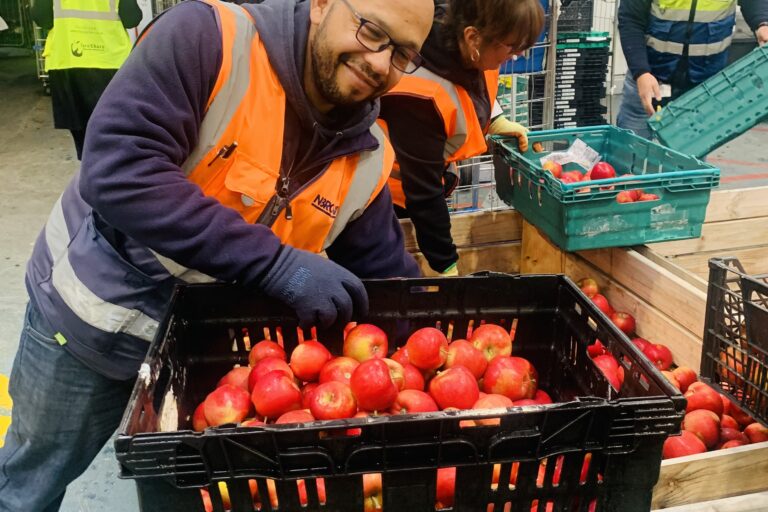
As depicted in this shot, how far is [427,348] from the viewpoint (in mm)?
1620

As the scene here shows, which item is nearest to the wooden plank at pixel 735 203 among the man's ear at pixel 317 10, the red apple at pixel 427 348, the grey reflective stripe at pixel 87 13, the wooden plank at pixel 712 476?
the wooden plank at pixel 712 476

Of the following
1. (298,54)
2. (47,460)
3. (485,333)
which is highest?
(298,54)

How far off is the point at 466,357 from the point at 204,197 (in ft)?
2.31

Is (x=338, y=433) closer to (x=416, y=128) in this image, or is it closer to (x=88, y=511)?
(x=416, y=128)

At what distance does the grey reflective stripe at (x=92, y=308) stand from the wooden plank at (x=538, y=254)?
2100 millimetres

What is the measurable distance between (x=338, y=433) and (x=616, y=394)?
0.56 meters

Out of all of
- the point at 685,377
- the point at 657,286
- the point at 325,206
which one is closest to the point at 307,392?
the point at 325,206

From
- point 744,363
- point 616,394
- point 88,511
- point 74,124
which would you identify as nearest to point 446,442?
point 616,394

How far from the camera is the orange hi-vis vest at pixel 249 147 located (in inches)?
59.7

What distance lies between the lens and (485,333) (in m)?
1.69

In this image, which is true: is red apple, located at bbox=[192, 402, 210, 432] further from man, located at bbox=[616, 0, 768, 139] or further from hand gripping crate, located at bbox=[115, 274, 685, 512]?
man, located at bbox=[616, 0, 768, 139]

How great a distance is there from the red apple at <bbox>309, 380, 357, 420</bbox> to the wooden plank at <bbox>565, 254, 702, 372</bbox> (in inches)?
62.1

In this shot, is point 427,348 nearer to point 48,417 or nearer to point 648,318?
point 48,417

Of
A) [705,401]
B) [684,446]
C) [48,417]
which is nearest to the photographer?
[48,417]
